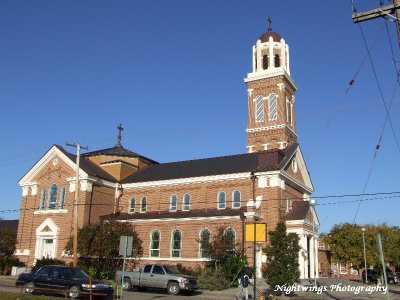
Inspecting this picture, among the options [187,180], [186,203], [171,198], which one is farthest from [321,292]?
[171,198]

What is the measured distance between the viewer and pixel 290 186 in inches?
1683

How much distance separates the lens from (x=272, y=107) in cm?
5809

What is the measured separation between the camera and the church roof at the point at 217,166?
4141 cm

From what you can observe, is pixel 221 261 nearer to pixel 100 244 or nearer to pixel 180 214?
pixel 180 214

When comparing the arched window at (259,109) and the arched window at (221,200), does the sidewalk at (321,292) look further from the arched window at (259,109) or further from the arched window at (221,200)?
the arched window at (259,109)

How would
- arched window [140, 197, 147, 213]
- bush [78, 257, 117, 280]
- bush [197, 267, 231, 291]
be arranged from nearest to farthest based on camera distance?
1. bush [197, 267, 231, 291]
2. bush [78, 257, 117, 280]
3. arched window [140, 197, 147, 213]

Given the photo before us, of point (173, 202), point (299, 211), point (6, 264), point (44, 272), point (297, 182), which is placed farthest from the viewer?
point (173, 202)

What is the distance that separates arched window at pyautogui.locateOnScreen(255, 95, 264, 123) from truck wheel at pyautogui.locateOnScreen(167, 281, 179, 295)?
34028 mm

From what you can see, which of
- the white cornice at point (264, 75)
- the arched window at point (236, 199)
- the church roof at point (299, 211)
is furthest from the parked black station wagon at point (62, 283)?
the white cornice at point (264, 75)

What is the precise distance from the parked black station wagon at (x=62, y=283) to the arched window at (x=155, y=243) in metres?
18.4

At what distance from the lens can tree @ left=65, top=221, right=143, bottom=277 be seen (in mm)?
37656

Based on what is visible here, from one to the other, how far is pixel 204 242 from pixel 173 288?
8.00 meters

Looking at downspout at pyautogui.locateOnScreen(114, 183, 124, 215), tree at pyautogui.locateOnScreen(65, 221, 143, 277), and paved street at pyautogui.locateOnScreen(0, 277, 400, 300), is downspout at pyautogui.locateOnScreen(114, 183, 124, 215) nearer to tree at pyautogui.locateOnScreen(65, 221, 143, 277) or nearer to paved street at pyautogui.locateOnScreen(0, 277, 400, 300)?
tree at pyautogui.locateOnScreen(65, 221, 143, 277)

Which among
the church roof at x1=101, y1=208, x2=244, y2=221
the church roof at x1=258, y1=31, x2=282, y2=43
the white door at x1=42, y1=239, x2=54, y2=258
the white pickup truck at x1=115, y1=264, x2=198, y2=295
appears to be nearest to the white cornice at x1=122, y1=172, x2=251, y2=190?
the church roof at x1=101, y1=208, x2=244, y2=221
